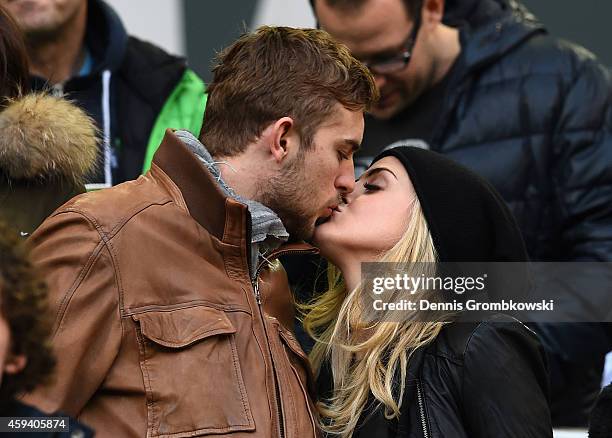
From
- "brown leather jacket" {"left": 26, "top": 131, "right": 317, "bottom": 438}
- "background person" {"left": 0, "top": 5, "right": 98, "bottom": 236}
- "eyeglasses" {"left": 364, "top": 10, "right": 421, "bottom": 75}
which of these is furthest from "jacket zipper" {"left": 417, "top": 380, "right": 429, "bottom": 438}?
"eyeglasses" {"left": 364, "top": 10, "right": 421, "bottom": 75}

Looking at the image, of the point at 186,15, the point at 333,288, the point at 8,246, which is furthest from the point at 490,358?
the point at 186,15

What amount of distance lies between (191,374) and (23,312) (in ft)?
2.25

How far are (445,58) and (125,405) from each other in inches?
82.5

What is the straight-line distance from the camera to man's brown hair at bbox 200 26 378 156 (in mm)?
2865

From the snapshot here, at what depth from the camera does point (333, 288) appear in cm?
320

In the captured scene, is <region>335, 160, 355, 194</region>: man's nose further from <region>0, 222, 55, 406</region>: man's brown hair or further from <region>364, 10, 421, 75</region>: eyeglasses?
<region>0, 222, 55, 406</region>: man's brown hair

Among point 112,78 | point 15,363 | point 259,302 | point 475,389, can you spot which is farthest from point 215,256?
point 112,78

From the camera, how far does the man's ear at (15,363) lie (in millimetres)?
1812

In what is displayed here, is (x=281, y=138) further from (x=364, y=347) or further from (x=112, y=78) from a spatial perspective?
(x=112, y=78)

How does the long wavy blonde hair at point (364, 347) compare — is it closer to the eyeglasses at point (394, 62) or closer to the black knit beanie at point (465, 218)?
the black knit beanie at point (465, 218)

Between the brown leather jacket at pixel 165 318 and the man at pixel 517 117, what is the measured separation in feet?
4.30

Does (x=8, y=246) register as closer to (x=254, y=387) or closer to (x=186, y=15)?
(x=254, y=387)

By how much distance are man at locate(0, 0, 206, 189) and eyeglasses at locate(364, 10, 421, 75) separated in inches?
23.1

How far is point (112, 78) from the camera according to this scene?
3.86m
